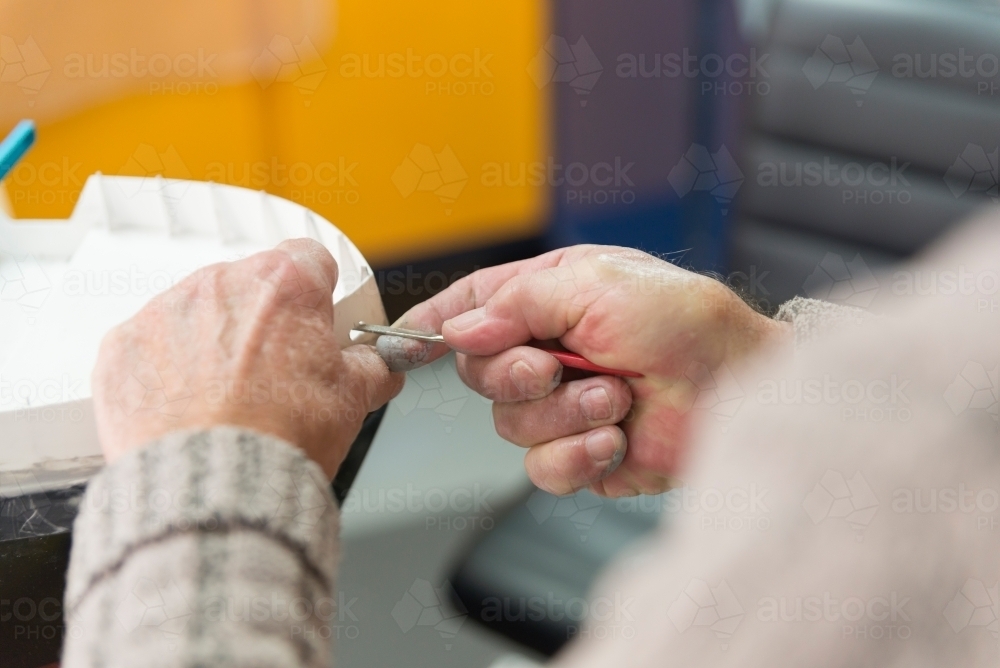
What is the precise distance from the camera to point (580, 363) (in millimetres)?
621

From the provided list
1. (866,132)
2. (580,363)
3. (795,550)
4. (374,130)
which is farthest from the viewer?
(374,130)

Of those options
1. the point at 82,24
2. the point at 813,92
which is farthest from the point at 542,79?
the point at 813,92

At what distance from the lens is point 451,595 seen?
830mm

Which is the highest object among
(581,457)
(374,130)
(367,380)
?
(367,380)

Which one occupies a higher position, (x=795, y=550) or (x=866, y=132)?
(x=795, y=550)

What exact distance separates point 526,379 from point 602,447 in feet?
0.24

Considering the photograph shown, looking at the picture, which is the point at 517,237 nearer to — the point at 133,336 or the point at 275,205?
the point at 275,205

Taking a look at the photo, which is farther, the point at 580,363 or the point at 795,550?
the point at 580,363

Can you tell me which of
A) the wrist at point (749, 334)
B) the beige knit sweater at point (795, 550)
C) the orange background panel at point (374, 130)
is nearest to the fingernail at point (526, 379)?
the wrist at point (749, 334)

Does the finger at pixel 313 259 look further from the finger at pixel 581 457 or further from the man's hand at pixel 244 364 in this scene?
the finger at pixel 581 457

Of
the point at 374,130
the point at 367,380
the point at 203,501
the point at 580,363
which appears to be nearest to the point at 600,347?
the point at 580,363

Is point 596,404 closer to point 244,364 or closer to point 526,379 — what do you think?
point 526,379

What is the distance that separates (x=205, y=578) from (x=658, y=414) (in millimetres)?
349

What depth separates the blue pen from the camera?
0.66 metres
